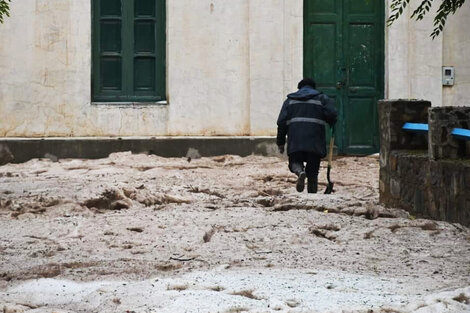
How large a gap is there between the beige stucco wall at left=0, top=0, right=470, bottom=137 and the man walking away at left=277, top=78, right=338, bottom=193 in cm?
318

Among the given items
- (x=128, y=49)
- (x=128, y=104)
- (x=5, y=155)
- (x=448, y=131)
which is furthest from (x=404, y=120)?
(x=5, y=155)

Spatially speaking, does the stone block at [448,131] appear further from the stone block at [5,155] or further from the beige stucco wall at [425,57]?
the stone block at [5,155]

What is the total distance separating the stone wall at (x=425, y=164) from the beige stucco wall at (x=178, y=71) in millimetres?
4867

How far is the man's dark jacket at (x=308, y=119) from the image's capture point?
11836 millimetres

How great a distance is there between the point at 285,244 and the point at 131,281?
5.97 ft

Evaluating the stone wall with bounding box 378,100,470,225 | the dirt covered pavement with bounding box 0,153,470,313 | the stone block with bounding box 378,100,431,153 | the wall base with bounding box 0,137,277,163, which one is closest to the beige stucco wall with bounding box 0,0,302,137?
the wall base with bounding box 0,137,277,163

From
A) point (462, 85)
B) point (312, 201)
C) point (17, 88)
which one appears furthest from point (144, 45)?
point (312, 201)

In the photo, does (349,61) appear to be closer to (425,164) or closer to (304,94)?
(304,94)

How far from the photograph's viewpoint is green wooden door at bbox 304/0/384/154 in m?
15.5

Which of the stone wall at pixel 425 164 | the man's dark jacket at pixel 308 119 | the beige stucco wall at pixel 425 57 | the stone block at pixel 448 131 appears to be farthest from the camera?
the beige stucco wall at pixel 425 57

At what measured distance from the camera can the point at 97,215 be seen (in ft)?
32.0

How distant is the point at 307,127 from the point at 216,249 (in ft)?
13.9

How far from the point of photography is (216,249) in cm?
787

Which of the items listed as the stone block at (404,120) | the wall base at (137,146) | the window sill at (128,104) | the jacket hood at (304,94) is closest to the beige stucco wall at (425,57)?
the wall base at (137,146)
